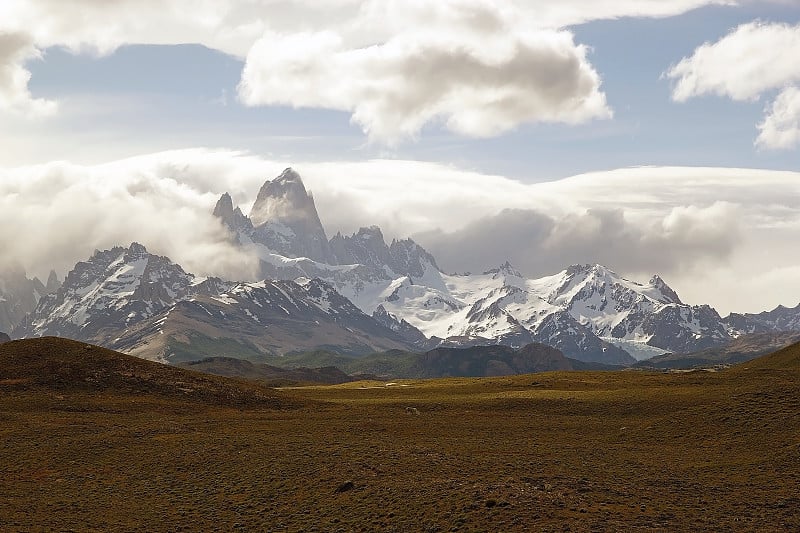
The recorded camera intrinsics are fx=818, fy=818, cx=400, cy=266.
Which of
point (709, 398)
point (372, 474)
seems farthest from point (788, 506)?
point (709, 398)

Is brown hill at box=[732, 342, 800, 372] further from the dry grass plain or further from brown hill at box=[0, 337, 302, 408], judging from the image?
brown hill at box=[0, 337, 302, 408]

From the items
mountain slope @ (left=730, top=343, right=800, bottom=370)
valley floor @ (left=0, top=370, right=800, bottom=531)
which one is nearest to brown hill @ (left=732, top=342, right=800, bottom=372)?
mountain slope @ (left=730, top=343, right=800, bottom=370)

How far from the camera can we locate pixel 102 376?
335ft

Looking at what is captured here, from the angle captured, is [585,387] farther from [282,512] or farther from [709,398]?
[282,512]

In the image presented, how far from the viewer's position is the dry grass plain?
4984cm

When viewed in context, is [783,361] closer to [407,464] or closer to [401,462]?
[401,462]

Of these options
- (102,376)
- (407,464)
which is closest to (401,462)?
(407,464)

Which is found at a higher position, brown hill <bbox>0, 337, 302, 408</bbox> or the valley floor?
brown hill <bbox>0, 337, 302, 408</bbox>

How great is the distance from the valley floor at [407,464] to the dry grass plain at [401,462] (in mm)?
197

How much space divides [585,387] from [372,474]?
70538 mm

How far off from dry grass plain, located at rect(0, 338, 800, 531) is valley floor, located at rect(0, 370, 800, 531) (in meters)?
0.20

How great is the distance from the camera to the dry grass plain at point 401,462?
49.8m

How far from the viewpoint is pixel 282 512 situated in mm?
53156

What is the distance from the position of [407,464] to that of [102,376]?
180ft
